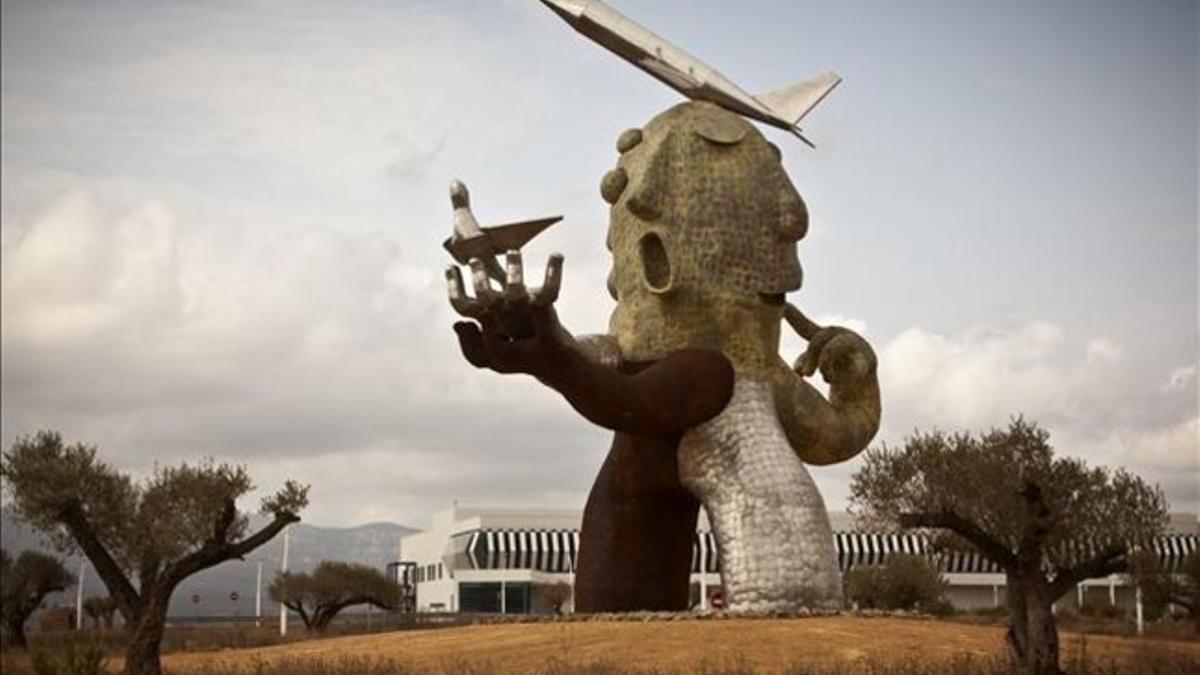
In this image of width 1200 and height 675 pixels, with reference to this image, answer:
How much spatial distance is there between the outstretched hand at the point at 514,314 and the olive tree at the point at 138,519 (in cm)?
621

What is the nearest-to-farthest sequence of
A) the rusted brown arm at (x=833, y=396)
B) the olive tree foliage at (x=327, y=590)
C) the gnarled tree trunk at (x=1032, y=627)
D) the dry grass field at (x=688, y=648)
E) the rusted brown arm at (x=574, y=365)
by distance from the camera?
the dry grass field at (x=688, y=648) → the gnarled tree trunk at (x=1032, y=627) → the rusted brown arm at (x=574, y=365) → the rusted brown arm at (x=833, y=396) → the olive tree foliage at (x=327, y=590)

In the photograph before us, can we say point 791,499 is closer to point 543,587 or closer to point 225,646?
point 225,646

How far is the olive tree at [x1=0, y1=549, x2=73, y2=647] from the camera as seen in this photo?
4697cm

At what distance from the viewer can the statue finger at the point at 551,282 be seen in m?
21.3

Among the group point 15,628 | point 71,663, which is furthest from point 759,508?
point 15,628

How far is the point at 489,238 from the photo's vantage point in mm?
21781

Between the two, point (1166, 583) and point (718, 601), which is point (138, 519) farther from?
point (1166, 583)

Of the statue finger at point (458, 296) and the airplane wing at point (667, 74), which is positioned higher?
the airplane wing at point (667, 74)

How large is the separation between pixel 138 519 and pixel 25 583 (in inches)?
526

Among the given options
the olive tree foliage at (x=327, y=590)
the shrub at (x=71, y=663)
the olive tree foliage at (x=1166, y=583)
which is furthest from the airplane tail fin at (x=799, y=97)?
the olive tree foliage at (x=327, y=590)

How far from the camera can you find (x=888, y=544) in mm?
84125

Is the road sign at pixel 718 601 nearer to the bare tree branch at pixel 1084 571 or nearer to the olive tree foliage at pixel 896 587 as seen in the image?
the bare tree branch at pixel 1084 571

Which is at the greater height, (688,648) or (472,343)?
(472,343)

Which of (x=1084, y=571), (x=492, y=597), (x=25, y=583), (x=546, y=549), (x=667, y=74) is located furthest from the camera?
(x=546, y=549)
